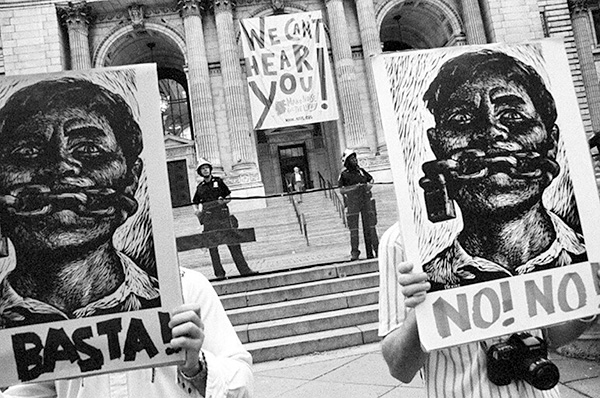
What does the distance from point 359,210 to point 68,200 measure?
805 cm

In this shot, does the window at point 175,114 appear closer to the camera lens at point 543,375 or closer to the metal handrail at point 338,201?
the metal handrail at point 338,201

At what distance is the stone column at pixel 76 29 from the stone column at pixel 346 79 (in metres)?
12.2

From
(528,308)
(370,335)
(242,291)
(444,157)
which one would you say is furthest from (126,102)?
(242,291)

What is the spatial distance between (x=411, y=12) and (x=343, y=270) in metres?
23.3

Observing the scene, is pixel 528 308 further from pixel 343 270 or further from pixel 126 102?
pixel 343 270

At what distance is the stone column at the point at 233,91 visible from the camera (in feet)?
76.6

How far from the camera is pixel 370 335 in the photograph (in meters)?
6.35

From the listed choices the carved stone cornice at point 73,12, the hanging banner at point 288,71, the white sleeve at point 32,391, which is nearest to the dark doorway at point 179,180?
the carved stone cornice at point 73,12

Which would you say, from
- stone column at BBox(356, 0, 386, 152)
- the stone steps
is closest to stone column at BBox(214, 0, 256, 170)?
stone column at BBox(356, 0, 386, 152)

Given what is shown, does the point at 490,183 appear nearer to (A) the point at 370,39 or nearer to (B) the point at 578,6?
(A) the point at 370,39

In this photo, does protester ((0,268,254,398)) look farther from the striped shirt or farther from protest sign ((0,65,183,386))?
the striped shirt

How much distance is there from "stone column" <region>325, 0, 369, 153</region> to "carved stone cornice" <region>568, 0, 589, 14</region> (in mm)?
14437

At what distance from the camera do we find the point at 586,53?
91.8 ft

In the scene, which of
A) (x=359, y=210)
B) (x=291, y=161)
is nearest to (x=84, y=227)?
(x=359, y=210)
